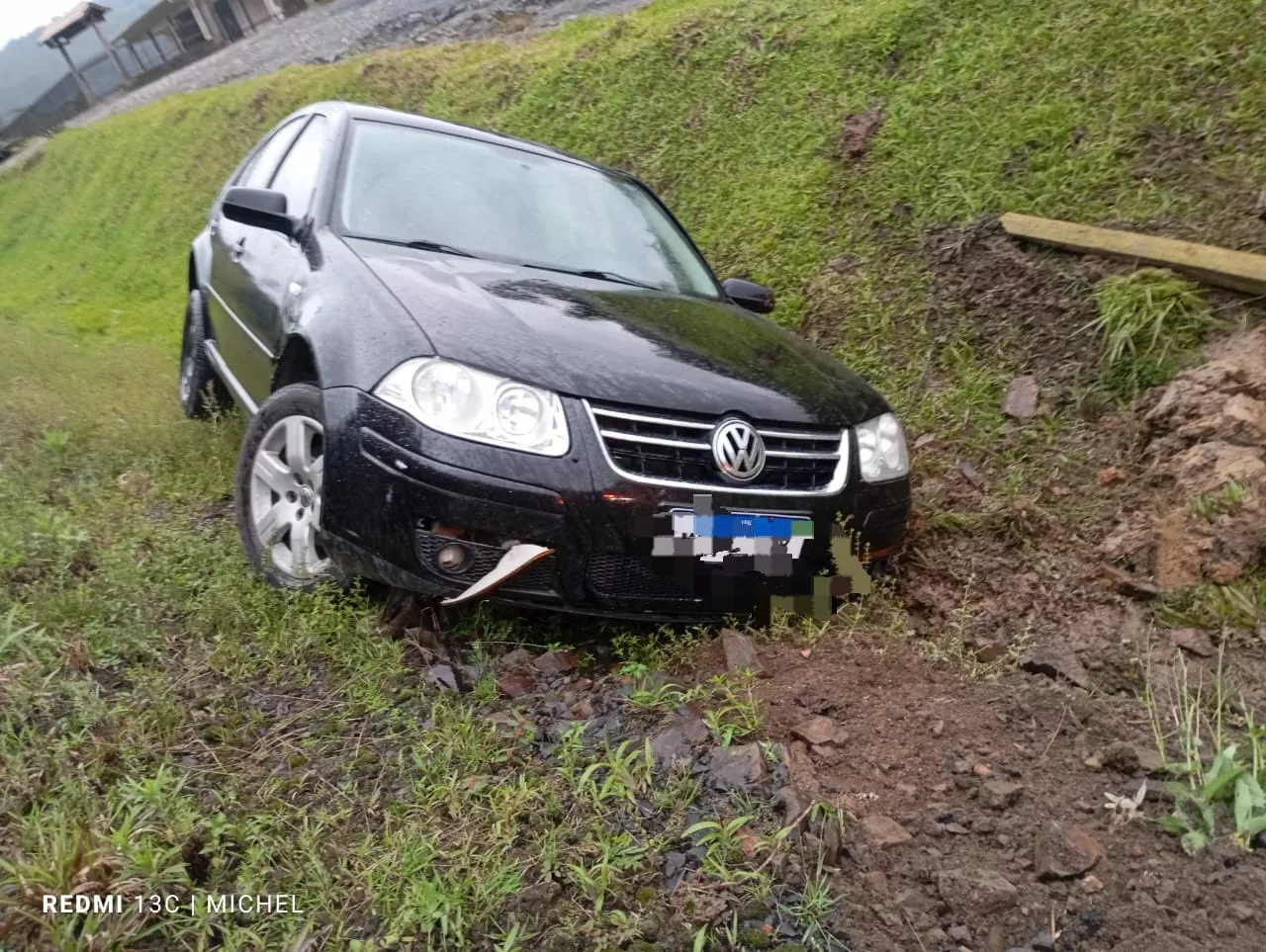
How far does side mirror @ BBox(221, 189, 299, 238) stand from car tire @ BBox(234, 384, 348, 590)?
0.79 m

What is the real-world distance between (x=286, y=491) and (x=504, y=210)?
4.57 feet

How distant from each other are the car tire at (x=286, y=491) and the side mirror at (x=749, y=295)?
2016 mm

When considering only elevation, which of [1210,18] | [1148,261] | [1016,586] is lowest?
[1016,586]

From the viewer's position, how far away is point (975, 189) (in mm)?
4496


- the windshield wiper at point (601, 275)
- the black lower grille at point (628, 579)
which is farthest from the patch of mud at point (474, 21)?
the black lower grille at point (628, 579)

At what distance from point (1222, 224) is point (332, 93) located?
39.2ft

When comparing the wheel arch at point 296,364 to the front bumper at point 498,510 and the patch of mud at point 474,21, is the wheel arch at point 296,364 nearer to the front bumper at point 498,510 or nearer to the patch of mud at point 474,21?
the front bumper at point 498,510

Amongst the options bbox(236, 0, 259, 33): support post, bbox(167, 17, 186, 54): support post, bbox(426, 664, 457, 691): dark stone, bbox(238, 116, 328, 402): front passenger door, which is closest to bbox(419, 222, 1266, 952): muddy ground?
bbox(426, 664, 457, 691): dark stone

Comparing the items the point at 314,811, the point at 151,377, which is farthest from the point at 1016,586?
the point at 151,377

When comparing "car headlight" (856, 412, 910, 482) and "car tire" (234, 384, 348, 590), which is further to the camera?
"car headlight" (856, 412, 910, 482)

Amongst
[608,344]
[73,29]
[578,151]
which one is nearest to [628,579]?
[608,344]

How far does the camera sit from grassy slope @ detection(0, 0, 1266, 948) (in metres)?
1.70

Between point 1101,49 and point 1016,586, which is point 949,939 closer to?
point 1016,586

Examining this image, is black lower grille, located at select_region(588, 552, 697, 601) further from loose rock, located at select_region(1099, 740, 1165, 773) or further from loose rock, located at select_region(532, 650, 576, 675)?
loose rock, located at select_region(1099, 740, 1165, 773)
